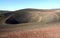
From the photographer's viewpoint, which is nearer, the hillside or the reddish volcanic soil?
the reddish volcanic soil

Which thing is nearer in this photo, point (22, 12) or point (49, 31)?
point (49, 31)

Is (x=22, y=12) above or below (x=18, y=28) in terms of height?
above

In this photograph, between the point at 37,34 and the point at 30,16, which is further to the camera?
the point at 30,16

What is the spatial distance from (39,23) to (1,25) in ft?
2.97

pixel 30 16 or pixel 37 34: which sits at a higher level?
pixel 30 16

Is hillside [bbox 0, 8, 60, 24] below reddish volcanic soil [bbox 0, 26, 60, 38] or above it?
above

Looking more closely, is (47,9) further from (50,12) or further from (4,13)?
(4,13)

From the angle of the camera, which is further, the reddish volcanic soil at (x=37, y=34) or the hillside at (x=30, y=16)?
the hillside at (x=30, y=16)

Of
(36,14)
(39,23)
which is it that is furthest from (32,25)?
(36,14)

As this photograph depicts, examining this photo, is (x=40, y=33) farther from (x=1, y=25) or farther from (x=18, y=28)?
(x=1, y=25)

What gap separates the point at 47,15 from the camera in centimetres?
407

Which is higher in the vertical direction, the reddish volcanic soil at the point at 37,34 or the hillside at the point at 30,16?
the hillside at the point at 30,16

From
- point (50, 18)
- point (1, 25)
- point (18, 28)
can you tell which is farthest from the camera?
point (50, 18)

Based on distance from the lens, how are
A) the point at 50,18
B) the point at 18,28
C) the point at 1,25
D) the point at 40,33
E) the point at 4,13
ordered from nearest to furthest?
the point at 40,33
the point at 18,28
the point at 1,25
the point at 50,18
the point at 4,13
